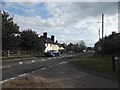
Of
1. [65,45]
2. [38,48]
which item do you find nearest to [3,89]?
[38,48]

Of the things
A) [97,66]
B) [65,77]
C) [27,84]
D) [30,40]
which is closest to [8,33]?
[30,40]

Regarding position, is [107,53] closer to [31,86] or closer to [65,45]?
[31,86]

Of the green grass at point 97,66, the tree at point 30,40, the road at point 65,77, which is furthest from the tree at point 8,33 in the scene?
the road at point 65,77

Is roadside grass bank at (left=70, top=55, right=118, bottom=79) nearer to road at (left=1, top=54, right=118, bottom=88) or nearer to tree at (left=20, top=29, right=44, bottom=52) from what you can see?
road at (left=1, top=54, right=118, bottom=88)

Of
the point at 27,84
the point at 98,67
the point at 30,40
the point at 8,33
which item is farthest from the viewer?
the point at 30,40

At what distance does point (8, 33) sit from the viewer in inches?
2238

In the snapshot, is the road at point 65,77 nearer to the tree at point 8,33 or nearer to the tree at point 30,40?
the tree at point 8,33

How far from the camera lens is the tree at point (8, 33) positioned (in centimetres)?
5631

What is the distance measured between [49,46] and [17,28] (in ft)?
245

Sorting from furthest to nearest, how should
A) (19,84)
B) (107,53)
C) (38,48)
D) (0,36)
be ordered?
(38,48) < (107,53) < (0,36) < (19,84)

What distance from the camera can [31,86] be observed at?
40.1 ft

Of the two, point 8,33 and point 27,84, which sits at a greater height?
point 8,33

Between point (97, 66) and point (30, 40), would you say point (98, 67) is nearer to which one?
point (97, 66)

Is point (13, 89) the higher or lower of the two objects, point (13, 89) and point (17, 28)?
the lower
